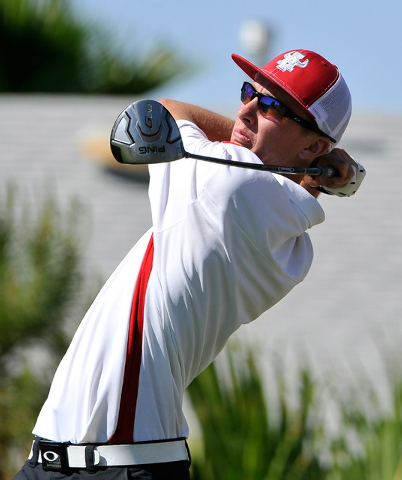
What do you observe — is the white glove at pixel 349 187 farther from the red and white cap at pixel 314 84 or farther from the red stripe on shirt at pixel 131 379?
the red stripe on shirt at pixel 131 379

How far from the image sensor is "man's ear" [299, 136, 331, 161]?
3.22 m

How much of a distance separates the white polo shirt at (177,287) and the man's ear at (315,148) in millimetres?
401

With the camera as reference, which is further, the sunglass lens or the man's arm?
the man's arm

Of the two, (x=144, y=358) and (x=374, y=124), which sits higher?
(x=374, y=124)

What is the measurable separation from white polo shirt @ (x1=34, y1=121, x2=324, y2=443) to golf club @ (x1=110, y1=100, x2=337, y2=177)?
0.49ft

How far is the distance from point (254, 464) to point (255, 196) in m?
2.72

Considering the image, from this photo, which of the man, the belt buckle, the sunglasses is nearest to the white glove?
the sunglasses

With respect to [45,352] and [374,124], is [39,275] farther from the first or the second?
[374,124]

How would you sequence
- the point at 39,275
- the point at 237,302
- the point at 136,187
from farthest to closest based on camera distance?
the point at 136,187
the point at 39,275
the point at 237,302

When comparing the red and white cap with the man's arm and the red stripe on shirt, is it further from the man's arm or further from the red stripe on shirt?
the red stripe on shirt

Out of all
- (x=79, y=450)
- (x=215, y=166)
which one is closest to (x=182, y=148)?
(x=215, y=166)

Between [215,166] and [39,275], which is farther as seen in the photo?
[39,275]

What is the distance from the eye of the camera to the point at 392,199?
825cm

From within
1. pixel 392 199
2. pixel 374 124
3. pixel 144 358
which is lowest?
pixel 144 358
